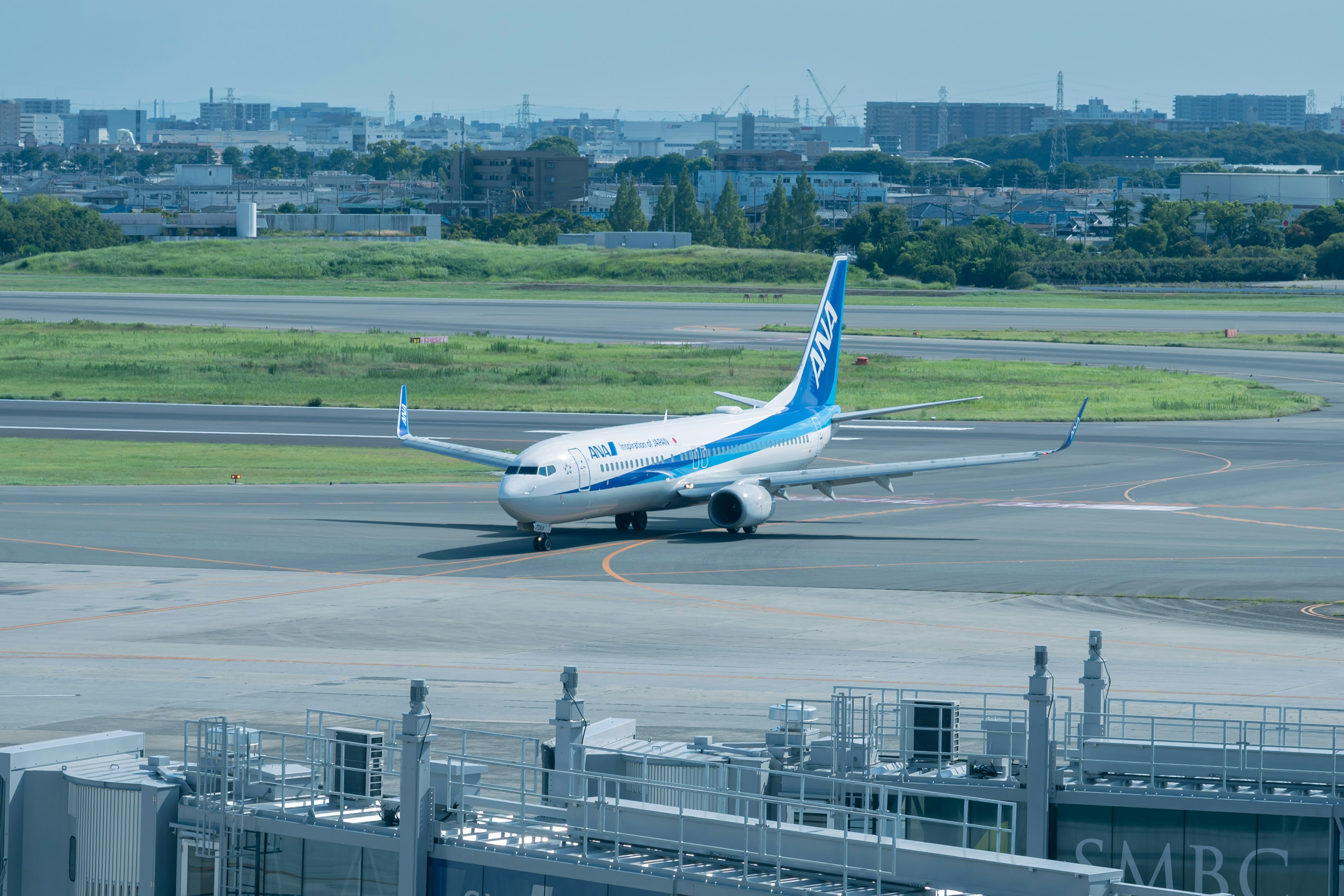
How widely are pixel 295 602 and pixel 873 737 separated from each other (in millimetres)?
30659

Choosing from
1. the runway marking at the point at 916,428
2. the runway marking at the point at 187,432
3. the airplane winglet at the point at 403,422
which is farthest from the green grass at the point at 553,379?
the airplane winglet at the point at 403,422

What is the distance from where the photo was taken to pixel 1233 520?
6756 centimetres

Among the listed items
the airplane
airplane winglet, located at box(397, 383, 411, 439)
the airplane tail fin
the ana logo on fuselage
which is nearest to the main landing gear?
the airplane

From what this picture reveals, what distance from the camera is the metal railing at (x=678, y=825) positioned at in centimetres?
1620

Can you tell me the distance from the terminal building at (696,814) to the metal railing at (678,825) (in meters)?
0.04

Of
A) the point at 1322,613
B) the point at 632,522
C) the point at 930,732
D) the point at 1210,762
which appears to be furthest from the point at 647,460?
the point at 1210,762

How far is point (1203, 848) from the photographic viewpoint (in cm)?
2194

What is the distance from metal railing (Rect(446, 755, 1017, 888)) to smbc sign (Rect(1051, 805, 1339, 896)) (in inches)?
82.2

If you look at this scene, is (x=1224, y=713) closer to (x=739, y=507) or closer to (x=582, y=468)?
(x=582, y=468)

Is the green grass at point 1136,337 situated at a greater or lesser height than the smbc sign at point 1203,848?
greater

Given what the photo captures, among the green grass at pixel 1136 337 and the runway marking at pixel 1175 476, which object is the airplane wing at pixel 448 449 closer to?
the runway marking at pixel 1175 476

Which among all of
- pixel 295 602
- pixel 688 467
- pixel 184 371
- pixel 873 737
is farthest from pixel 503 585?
pixel 184 371

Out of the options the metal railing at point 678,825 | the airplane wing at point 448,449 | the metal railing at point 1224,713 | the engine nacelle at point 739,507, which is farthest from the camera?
the airplane wing at point 448,449

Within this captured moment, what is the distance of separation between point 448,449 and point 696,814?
51.5 metres
